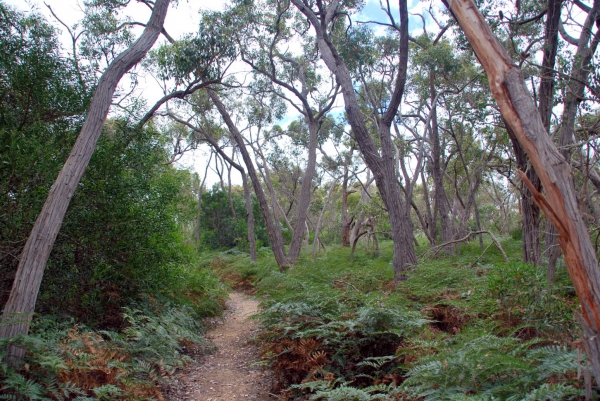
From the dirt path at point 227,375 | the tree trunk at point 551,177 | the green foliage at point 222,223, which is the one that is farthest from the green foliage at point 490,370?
the green foliage at point 222,223

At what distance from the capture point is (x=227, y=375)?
18.5ft

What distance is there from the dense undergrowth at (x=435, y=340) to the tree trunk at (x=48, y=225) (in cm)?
269

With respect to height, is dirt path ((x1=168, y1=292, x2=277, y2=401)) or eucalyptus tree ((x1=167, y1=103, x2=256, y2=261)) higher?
eucalyptus tree ((x1=167, y1=103, x2=256, y2=261))

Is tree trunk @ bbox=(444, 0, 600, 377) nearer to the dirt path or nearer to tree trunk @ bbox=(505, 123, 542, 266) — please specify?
the dirt path

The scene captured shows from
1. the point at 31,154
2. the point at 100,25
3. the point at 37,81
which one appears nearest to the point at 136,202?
the point at 31,154

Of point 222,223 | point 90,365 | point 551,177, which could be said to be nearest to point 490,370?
point 551,177

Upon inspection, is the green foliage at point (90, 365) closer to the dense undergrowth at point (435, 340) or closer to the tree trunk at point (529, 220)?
Answer: the dense undergrowth at point (435, 340)

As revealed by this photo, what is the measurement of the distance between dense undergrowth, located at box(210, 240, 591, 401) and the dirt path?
0.37 m

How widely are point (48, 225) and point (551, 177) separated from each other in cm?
467

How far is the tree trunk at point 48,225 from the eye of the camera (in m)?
3.96

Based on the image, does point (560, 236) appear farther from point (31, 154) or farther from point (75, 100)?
point (75, 100)

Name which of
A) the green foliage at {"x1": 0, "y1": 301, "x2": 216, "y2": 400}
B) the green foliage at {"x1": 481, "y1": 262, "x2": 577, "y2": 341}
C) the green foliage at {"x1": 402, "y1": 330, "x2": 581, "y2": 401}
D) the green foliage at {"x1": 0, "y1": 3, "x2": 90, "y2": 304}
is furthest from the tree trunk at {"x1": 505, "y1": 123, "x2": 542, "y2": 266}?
the green foliage at {"x1": 0, "y1": 3, "x2": 90, "y2": 304}

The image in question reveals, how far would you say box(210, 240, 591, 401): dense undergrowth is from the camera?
9.28 ft

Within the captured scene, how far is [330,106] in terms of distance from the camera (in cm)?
1403
